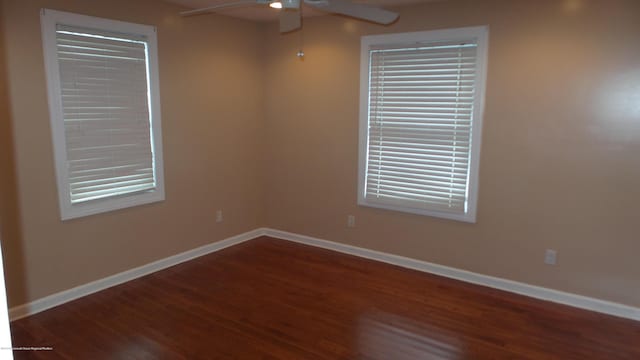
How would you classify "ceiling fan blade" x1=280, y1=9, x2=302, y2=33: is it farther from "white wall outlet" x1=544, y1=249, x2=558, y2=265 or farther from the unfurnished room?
"white wall outlet" x1=544, y1=249, x2=558, y2=265

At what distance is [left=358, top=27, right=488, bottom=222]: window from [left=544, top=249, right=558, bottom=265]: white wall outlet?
0.64m

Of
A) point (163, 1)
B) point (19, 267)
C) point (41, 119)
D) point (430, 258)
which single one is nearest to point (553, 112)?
point (430, 258)

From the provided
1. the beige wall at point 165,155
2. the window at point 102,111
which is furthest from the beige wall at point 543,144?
the window at point 102,111

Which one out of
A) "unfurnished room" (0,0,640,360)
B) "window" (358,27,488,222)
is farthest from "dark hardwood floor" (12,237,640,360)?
"window" (358,27,488,222)

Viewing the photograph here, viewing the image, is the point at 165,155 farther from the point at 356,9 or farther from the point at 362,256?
the point at 356,9

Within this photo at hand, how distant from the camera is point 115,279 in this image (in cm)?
383

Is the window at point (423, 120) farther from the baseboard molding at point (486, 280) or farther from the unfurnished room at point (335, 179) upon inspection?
the baseboard molding at point (486, 280)

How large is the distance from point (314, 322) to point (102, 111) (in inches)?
93.0

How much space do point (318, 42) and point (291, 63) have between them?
404mm

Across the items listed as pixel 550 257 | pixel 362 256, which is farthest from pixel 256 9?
pixel 550 257

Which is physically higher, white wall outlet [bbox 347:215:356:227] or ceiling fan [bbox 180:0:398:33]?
ceiling fan [bbox 180:0:398:33]

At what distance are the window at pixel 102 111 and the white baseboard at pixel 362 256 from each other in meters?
0.62

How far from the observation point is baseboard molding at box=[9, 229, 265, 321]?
3277mm

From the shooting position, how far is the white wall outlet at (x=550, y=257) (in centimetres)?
358
